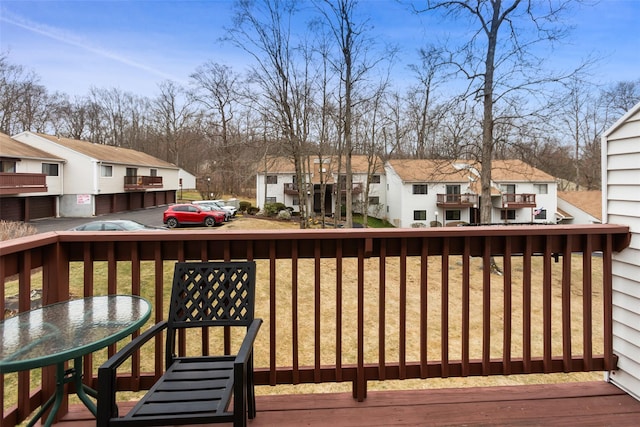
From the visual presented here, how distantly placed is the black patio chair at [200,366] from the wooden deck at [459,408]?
26cm

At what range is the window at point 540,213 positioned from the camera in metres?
23.9

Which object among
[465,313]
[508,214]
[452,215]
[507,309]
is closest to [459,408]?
[465,313]

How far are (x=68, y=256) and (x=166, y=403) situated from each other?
1014 mm

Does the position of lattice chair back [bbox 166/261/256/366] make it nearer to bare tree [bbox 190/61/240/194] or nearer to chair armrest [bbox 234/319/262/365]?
chair armrest [bbox 234/319/262/365]

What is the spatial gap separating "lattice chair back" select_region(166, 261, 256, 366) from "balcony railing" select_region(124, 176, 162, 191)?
986 inches

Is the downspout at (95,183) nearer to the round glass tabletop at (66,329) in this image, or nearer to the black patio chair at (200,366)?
the round glass tabletop at (66,329)

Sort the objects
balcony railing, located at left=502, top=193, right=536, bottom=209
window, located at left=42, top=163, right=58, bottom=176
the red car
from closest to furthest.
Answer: the red car → window, located at left=42, top=163, right=58, bottom=176 → balcony railing, located at left=502, top=193, right=536, bottom=209

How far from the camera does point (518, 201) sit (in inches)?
949

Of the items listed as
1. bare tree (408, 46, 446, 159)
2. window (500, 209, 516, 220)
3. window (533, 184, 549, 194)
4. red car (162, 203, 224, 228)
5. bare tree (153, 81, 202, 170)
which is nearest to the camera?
bare tree (408, 46, 446, 159)

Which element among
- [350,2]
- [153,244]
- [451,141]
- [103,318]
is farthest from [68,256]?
[350,2]

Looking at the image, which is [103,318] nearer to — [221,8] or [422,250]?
[422,250]

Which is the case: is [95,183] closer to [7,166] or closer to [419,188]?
[7,166]

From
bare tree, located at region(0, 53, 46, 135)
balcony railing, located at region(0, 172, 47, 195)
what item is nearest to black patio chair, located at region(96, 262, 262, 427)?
bare tree, located at region(0, 53, 46, 135)

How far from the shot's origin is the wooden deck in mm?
1634
